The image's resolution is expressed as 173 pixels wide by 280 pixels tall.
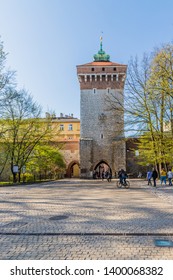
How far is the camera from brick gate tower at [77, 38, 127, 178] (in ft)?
137

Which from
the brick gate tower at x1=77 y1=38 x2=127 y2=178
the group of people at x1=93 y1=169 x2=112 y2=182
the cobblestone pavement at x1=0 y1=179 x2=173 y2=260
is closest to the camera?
the cobblestone pavement at x1=0 y1=179 x2=173 y2=260

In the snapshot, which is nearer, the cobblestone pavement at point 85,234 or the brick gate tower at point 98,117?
the cobblestone pavement at point 85,234

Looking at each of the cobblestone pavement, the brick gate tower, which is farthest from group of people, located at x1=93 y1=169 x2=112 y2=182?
the cobblestone pavement

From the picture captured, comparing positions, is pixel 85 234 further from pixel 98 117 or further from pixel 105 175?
pixel 98 117

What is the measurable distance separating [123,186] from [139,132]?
15.9 ft

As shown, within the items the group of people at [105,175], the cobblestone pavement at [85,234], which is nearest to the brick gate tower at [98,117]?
the group of people at [105,175]

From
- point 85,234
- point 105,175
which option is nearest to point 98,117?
point 105,175

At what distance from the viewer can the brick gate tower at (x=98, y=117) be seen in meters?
41.8

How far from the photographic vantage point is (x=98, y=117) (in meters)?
43.2

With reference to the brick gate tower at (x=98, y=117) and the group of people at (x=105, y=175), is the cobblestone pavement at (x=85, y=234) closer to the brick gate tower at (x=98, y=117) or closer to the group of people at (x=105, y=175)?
the group of people at (x=105, y=175)

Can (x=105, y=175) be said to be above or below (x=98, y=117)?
below

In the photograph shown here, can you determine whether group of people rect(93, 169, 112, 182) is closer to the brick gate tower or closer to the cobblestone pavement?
the brick gate tower

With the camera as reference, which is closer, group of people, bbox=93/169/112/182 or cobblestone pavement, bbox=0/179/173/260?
cobblestone pavement, bbox=0/179/173/260
